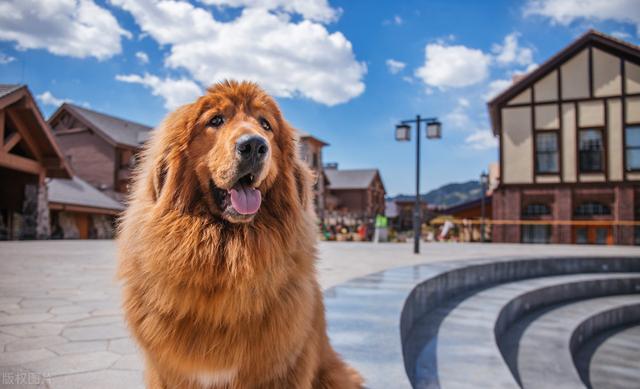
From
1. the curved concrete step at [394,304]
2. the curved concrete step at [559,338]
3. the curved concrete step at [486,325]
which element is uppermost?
the curved concrete step at [394,304]

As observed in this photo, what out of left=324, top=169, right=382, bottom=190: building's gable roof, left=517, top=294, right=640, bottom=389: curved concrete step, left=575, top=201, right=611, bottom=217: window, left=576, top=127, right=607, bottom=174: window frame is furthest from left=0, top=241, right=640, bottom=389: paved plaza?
left=324, top=169, right=382, bottom=190: building's gable roof

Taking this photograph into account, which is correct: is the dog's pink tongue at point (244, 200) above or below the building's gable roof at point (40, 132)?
below

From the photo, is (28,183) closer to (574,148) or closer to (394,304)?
(394,304)

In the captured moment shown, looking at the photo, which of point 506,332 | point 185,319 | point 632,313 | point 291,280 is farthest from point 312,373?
point 632,313

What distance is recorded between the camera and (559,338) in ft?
18.2

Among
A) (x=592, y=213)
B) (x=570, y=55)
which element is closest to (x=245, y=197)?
(x=592, y=213)

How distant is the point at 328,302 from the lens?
4445mm

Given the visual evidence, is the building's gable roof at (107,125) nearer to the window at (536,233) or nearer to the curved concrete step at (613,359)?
the window at (536,233)

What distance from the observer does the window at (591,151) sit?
71.9 ft

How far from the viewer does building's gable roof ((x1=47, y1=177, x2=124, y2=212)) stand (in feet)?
76.7

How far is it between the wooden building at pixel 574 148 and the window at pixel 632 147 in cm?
4

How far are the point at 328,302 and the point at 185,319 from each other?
276 cm

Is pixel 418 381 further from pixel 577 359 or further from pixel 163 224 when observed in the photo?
pixel 577 359

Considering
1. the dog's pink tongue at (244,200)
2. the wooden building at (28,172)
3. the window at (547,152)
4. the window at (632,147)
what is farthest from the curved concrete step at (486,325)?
the wooden building at (28,172)
